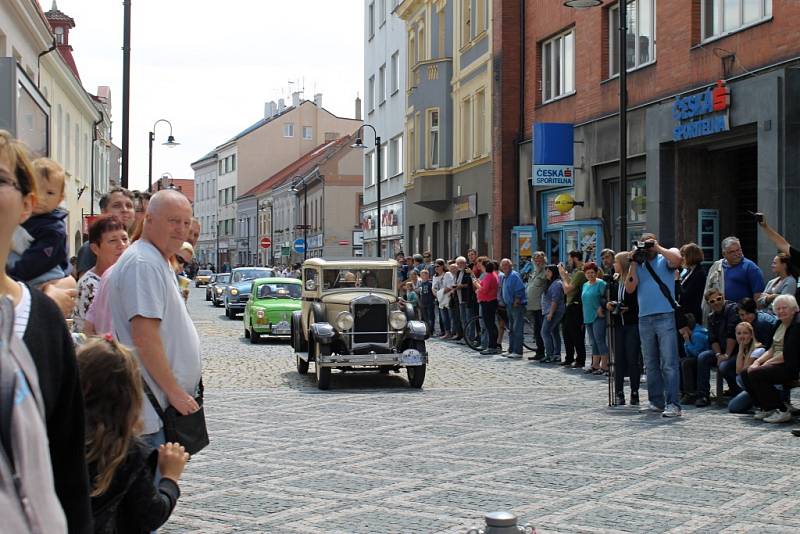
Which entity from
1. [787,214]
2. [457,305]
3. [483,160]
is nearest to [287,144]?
[483,160]

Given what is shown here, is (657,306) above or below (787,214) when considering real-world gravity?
below

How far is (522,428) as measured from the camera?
11094 millimetres

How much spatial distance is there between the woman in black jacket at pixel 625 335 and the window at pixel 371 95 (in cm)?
4071

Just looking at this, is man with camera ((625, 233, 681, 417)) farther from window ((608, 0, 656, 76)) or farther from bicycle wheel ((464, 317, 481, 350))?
window ((608, 0, 656, 76))

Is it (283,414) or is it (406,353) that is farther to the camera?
(406,353)

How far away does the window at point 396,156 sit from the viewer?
46281 mm

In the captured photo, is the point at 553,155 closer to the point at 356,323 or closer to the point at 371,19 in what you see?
the point at 356,323

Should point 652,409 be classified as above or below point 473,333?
below

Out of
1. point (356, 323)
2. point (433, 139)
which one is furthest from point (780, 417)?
point (433, 139)

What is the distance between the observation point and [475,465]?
29.1 feet

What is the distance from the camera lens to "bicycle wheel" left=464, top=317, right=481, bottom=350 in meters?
23.1

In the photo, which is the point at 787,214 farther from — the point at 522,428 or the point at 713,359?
the point at 522,428

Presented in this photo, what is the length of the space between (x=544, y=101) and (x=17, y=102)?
22330 mm

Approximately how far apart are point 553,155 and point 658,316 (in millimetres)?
14403
